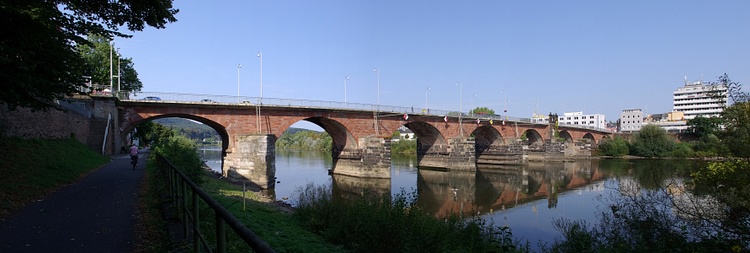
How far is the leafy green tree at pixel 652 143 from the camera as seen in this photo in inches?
2200

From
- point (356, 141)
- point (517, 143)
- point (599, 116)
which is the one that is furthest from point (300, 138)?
point (599, 116)

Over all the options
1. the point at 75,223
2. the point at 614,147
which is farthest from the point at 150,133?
the point at 614,147

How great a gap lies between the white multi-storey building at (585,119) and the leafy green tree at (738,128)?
116641mm

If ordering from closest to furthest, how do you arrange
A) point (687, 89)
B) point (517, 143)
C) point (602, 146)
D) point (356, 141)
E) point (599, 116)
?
point (356, 141) < point (517, 143) < point (602, 146) < point (687, 89) < point (599, 116)

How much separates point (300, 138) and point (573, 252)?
96.2 meters

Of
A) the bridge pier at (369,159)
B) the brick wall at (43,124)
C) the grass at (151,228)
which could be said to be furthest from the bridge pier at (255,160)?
the grass at (151,228)

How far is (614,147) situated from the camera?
6275 centimetres

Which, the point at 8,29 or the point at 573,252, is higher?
the point at 8,29

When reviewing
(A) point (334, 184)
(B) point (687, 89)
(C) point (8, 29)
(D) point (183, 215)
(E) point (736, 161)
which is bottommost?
(A) point (334, 184)

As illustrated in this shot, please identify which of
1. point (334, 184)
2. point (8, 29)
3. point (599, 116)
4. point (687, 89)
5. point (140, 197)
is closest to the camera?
point (8, 29)

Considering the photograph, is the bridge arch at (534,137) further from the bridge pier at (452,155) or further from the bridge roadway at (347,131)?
the bridge pier at (452,155)

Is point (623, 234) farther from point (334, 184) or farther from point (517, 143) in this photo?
point (517, 143)

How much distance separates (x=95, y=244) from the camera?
5.66m

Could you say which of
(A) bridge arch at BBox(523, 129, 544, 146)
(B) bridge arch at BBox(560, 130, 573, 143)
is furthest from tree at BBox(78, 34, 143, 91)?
(B) bridge arch at BBox(560, 130, 573, 143)
